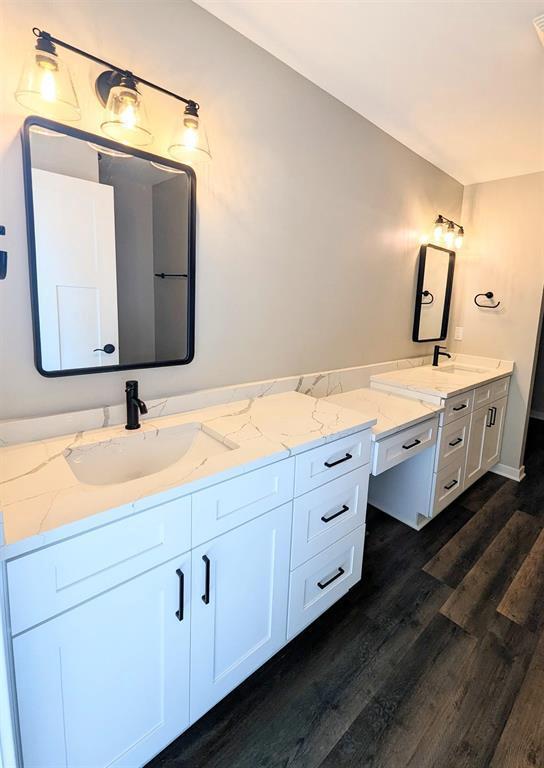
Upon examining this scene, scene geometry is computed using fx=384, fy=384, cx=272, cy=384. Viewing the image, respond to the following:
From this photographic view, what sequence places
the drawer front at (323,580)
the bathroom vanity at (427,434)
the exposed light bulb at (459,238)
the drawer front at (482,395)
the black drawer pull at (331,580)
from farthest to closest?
1. the exposed light bulb at (459,238)
2. the drawer front at (482,395)
3. the bathroom vanity at (427,434)
4. the black drawer pull at (331,580)
5. the drawer front at (323,580)

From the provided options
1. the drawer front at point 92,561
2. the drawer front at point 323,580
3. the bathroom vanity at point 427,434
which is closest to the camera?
the drawer front at point 92,561

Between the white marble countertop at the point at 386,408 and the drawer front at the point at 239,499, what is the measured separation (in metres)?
0.58

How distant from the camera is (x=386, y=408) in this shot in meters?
2.05

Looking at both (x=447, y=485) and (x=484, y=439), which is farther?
(x=484, y=439)

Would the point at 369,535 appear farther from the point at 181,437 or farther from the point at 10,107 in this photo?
the point at 10,107

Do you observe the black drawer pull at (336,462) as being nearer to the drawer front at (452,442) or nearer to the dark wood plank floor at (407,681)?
the dark wood plank floor at (407,681)

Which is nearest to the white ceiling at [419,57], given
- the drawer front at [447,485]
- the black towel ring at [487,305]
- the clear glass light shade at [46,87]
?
the clear glass light shade at [46,87]

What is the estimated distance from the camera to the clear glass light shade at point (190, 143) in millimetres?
1363

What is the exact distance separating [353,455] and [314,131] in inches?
61.7

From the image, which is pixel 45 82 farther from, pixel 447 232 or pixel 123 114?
pixel 447 232

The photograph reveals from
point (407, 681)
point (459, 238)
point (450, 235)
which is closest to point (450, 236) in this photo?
point (450, 235)

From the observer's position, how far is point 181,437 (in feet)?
4.74

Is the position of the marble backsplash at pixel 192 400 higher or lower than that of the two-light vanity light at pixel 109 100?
lower

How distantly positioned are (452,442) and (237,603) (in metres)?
1.71
